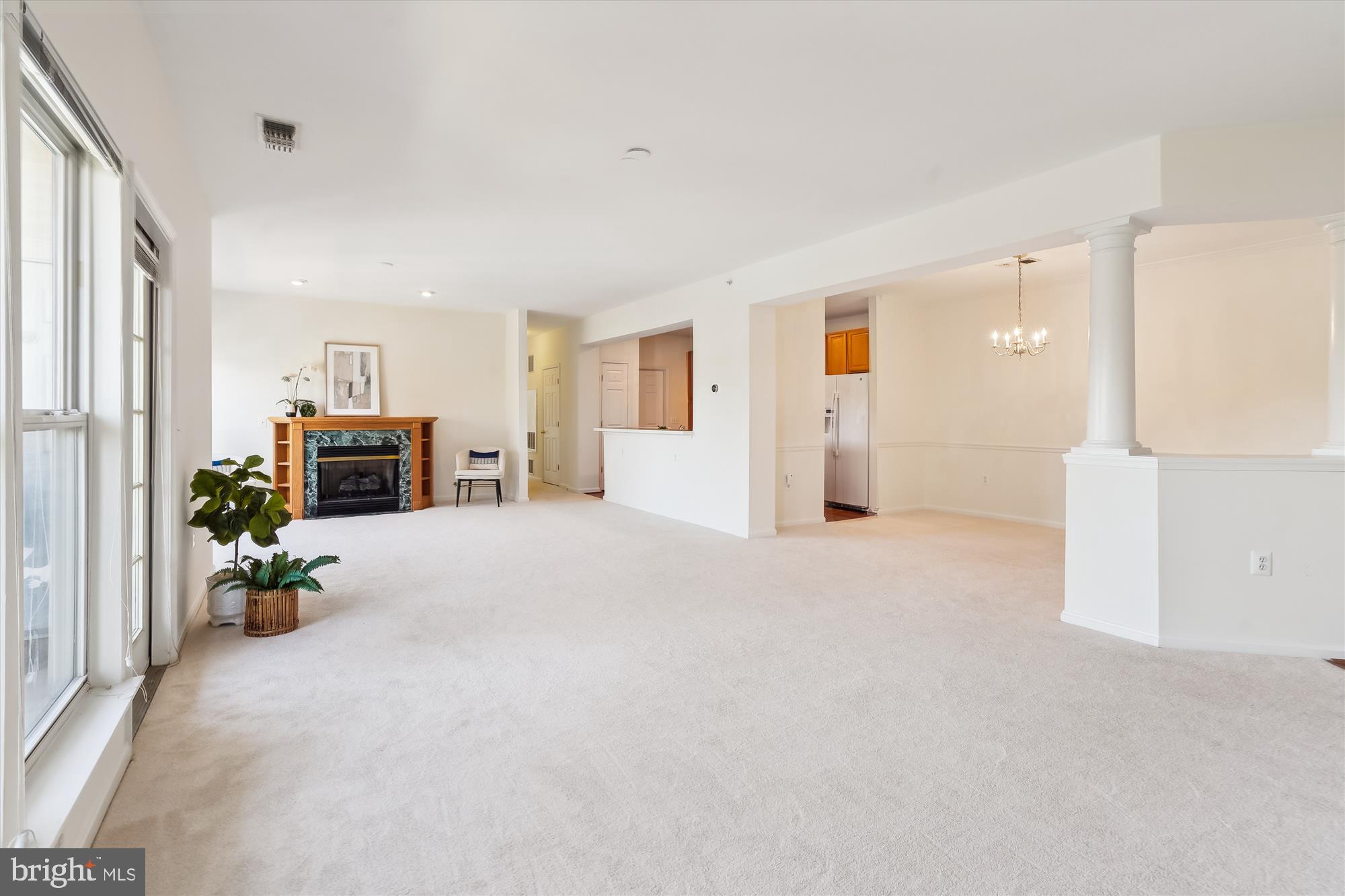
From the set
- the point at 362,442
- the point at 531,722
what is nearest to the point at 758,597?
the point at 531,722

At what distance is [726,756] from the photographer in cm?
217

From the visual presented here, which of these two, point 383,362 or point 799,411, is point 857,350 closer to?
point 799,411

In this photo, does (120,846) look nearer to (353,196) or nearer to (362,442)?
(353,196)

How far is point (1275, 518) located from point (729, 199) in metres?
3.42

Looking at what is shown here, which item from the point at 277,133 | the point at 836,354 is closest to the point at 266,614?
the point at 277,133

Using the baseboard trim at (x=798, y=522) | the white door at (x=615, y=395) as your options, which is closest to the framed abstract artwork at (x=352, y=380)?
the white door at (x=615, y=395)

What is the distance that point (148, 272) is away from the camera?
288 cm

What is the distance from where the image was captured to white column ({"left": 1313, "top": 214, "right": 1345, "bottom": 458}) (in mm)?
3301

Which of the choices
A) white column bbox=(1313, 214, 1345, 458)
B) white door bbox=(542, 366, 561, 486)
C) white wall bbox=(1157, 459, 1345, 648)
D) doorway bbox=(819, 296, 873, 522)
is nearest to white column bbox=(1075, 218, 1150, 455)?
white wall bbox=(1157, 459, 1345, 648)

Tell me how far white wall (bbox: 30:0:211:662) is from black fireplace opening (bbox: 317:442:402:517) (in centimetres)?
340

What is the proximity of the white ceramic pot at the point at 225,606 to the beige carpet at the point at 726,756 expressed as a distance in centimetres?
12

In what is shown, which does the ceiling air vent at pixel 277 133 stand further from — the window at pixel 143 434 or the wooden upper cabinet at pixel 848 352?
the wooden upper cabinet at pixel 848 352

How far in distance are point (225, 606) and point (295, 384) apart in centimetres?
504

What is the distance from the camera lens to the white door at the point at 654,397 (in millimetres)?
10922
